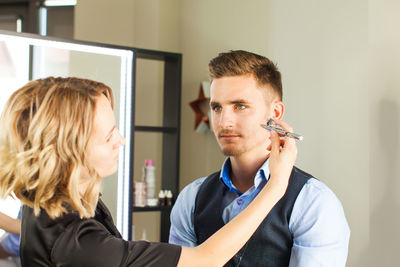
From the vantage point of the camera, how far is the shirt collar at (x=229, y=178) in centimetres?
148

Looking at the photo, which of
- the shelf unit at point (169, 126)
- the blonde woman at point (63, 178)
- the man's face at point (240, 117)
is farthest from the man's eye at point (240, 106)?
the shelf unit at point (169, 126)

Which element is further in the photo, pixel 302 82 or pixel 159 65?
pixel 159 65

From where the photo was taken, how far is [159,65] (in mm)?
3168

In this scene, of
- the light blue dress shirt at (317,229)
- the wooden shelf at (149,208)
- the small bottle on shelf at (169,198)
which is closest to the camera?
the light blue dress shirt at (317,229)

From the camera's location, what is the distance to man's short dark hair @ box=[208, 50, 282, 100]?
156 cm

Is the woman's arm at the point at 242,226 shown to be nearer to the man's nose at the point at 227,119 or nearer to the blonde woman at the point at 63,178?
the blonde woman at the point at 63,178

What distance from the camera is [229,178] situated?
5.20 ft

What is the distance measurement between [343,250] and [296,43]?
1163mm

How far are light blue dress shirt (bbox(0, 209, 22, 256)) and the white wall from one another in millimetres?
1235

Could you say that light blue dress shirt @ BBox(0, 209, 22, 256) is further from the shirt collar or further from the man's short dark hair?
the man's short dark hair

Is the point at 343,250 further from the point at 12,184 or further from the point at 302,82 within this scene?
the point at 302,82

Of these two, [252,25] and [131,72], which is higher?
[252,25]

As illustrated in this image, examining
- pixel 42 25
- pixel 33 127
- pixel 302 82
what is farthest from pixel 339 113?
pixel 42 25

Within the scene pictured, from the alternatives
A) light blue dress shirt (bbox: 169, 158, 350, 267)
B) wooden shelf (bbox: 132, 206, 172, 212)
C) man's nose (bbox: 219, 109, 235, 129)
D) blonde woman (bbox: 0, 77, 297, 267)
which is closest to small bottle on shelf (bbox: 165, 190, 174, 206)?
wooden shelf (bbox: 132, 206, 172, 212)
